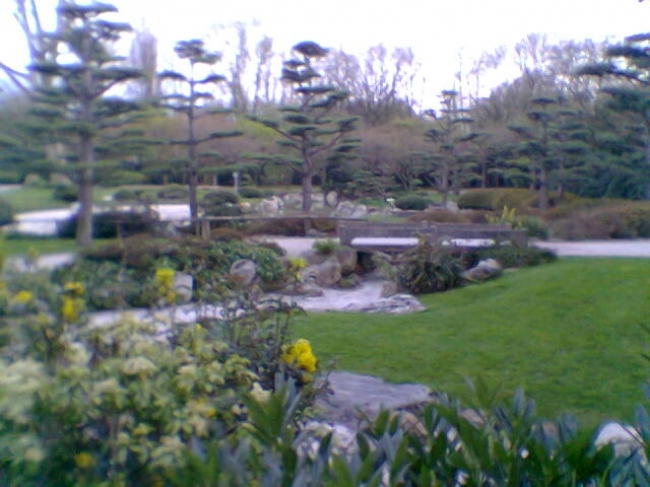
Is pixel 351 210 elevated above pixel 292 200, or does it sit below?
below

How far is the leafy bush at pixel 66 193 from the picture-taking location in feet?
33.3

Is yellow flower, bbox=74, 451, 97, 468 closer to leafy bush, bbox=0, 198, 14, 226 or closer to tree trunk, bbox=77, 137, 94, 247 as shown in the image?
leafy bush, bbox=0, 198, 14, 226

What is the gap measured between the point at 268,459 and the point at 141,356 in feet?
2.09

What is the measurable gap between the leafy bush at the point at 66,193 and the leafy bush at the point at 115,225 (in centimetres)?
27

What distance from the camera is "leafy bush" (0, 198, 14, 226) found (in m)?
7.60

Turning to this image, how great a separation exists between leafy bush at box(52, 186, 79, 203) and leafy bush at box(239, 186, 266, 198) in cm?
1683

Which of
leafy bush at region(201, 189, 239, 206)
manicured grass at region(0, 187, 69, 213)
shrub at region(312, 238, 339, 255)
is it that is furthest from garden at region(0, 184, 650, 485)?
leafy bush at region(201, 189, 239, 206)

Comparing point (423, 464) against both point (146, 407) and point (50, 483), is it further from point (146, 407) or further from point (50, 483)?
point (50, 483)

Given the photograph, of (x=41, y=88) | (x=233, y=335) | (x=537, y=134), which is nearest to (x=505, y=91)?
(x=537, y=134)

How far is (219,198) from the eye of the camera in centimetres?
2380

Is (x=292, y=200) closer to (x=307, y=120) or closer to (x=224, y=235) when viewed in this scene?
(x=307, y=120)

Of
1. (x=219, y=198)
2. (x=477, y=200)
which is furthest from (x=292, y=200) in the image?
(x=477, y=200)

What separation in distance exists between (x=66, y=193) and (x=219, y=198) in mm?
13514

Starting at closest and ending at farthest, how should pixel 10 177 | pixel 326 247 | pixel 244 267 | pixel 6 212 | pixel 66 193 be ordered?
pixel 6 212 → pixel 10 177 → pixel 66 193 → pixel 244 267 → pixel 326 247
